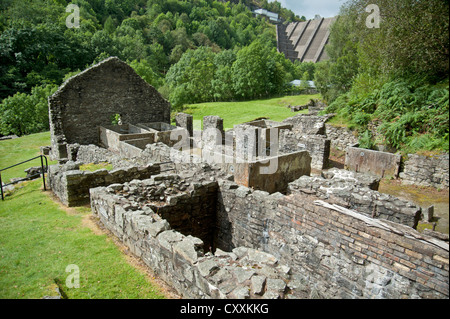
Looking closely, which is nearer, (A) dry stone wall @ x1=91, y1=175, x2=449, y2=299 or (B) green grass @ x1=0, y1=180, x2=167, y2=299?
(A) dry stone wall @ x1=91, y1=175, x2=449, y2=299

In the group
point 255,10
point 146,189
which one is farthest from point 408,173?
point 255,10

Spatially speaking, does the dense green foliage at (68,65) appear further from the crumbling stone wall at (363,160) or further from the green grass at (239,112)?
the crumbling stone wall at (363,160)

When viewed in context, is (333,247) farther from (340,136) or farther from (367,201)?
(340,136)

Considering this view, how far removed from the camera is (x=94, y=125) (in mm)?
18703

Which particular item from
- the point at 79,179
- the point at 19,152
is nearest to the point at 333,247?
the point at 79,179

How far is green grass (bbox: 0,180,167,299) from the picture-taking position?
15.2ft

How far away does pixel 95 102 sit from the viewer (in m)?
18.6

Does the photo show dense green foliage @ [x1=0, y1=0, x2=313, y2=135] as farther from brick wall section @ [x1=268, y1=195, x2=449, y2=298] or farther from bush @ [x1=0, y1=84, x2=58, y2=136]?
brick wall section @ [x1=268, y1=195, x2=449, y2=298]

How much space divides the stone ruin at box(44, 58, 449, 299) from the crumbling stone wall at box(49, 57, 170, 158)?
7144 mm

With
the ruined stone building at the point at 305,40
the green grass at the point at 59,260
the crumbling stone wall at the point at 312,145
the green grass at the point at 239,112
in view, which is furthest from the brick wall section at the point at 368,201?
the ruined stone building at the point at 305,40

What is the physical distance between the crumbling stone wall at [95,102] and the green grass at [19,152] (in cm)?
197

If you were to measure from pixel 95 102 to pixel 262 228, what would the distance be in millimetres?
16346

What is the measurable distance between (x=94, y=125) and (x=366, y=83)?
57.6ft

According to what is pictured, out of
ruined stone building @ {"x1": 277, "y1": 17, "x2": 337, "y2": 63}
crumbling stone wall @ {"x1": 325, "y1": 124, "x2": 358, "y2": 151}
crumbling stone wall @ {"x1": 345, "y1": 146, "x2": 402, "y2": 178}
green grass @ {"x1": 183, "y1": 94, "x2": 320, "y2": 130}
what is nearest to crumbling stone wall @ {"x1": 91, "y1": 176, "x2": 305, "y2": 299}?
crumbling stone wall @ {"x1": 345, "y1": 146, "x2": 402, "y2": 178}
